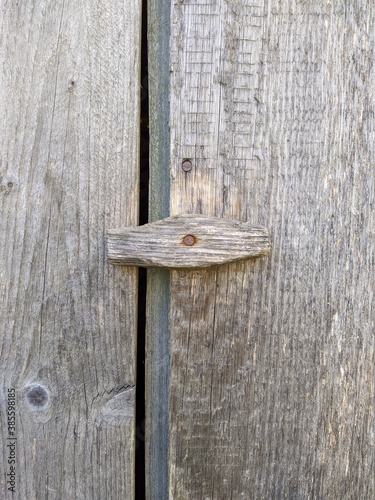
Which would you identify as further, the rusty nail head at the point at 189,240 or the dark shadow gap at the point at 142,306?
the dark shadow gap at the point at 142,306

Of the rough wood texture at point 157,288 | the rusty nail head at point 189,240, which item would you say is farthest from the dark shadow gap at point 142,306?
the rusty nail head at point 189,240

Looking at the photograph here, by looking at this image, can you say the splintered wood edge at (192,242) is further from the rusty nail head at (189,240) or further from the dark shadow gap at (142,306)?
the dark shadow gap at (142,306)

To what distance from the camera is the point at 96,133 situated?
1.24 metres

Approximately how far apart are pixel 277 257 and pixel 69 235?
416mm

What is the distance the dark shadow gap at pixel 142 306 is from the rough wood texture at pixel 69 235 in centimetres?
5

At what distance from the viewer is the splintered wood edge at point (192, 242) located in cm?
118

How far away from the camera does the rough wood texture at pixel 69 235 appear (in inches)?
48.9

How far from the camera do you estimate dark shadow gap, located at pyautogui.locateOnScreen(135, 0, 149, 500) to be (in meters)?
1.29

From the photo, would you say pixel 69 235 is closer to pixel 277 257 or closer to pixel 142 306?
pixel 142 306

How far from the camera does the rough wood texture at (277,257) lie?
48.0 inches

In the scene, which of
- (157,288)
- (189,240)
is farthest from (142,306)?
(189,240)

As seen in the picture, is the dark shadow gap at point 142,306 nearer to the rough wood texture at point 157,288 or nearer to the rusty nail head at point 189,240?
the rough wood texture at point 157,288

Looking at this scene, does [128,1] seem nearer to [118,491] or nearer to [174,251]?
[174,251]

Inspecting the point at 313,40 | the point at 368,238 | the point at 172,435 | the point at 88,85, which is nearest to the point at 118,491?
the point at 172,435
